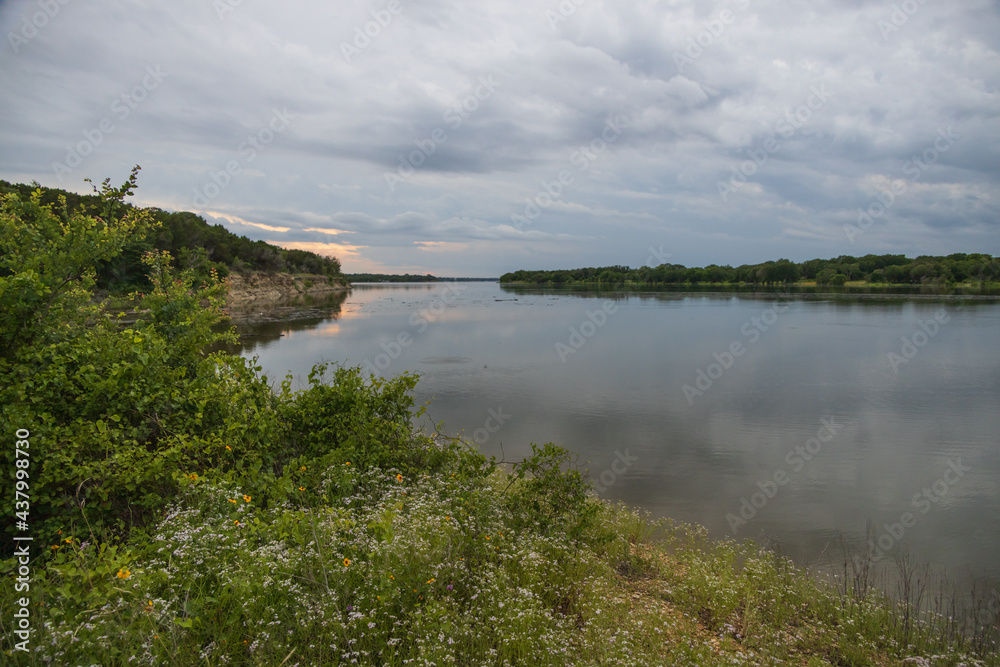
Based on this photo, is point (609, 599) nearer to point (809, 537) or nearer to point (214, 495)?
point (214, 495)

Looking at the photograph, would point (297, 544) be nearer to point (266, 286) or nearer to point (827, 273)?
point (266, 286)

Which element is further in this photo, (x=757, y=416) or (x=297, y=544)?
(x=757, y=416)

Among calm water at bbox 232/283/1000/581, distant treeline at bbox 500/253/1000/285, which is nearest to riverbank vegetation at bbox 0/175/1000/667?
calm water at bbox 232/283/1000/581

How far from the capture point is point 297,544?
12.4 ft

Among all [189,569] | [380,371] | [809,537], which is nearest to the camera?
[189,569]

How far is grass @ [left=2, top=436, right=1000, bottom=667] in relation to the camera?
296 centimetres

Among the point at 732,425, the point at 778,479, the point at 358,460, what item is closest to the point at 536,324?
the point at 732,425

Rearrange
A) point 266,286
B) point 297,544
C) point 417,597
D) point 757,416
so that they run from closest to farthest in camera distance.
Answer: point 417,597 → point 297,544 → point 757,416 → point 266,286

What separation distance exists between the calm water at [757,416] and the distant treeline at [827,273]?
78074 mm

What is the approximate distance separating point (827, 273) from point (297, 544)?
124 m

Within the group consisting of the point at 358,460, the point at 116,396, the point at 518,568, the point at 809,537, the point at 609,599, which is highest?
the point at 116,396

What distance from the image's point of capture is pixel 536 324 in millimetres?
36156

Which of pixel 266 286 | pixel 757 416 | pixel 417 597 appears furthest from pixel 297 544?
pixel 266 286

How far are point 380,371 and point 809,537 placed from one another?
14.3m
